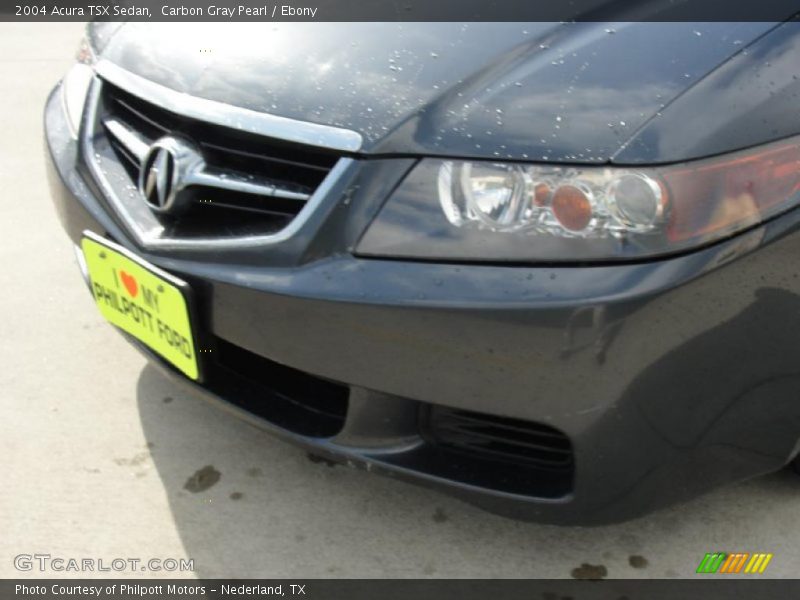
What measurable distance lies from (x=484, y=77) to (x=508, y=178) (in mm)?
240

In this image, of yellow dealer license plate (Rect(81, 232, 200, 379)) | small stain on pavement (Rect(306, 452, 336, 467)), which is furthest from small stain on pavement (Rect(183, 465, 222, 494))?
yellow dealer license plate (Rect(81, 232, 200, 379))

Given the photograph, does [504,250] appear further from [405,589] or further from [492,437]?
[405,589]

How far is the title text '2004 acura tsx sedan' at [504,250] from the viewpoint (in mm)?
1632

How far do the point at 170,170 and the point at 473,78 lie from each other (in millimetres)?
646

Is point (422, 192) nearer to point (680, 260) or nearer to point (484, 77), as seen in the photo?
point (484, 77)

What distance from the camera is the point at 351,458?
1891 millimetres

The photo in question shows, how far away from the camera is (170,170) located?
1960mm

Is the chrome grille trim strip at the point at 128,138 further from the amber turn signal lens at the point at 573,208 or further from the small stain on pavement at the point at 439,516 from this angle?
the small stain on pavement at the point at 439,516

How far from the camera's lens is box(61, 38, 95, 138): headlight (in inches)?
93.4

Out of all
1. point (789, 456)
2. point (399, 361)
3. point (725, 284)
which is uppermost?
point (725, 284)

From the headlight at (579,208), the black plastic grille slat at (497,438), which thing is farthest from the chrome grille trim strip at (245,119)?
the black plastic grille slat at (497,438)

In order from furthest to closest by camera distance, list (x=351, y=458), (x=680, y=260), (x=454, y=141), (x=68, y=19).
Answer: (x=68, y=19) → (x=351, y=458) → (x=454, y=141) → (x=680, y=260)

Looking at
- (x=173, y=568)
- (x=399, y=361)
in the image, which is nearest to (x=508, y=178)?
(x=399, y=361)

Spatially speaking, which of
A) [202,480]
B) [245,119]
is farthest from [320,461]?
[245,119]
